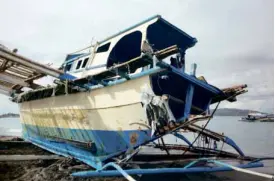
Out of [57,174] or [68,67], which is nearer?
[57,174]

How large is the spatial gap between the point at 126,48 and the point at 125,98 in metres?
3.34

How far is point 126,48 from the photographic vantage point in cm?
984

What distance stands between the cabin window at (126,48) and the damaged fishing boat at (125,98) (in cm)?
4

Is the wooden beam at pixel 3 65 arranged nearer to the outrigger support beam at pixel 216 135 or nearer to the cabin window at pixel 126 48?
the cabin window at pixel 126 48

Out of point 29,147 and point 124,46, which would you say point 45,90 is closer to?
point 124,46

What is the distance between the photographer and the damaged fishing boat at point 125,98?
260 inches

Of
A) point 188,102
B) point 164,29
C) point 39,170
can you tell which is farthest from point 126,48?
point 39,170

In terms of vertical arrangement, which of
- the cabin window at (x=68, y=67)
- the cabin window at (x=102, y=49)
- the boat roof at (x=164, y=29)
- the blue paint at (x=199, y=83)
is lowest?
the blue paint at (x=199, y=83)

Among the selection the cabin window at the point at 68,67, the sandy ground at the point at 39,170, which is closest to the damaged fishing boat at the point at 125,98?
the cabin window at the point at 68,67

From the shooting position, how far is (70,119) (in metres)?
9.38

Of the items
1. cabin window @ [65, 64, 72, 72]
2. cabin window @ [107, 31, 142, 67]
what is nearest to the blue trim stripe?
cabin window @ [65, 64, 72, 72]

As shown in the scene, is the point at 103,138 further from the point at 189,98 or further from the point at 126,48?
the point at 126,48

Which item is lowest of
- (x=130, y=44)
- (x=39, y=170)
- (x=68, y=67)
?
(x=39, y=170)

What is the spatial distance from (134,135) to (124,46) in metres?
4.13
